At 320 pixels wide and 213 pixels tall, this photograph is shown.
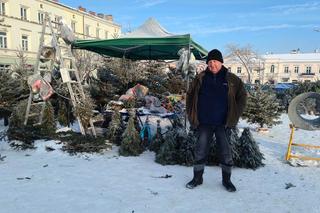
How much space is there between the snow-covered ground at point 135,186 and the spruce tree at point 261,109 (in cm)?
284

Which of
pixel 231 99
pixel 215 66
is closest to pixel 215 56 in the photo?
pixel 215 66

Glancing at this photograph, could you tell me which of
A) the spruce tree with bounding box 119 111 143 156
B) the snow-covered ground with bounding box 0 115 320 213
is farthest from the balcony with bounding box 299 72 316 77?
the spruce tree with bounding box 119 111 143 156

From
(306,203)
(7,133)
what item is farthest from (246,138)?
(7,133)

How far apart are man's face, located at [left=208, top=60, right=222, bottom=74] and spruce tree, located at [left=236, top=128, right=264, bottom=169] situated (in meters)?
1.55

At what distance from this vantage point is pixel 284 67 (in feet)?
195

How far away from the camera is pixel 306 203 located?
3.49m

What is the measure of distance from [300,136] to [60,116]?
6197mm

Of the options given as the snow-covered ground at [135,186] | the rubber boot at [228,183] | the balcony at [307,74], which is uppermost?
the balcony at [307,74]

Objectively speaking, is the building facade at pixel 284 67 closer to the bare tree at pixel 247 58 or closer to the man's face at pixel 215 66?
the bare tree at pixel 247 58

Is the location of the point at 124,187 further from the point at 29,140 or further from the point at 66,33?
the point at 66,33

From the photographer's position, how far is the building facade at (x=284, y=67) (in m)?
57.2

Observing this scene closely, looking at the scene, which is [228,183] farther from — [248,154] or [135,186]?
[135,186]

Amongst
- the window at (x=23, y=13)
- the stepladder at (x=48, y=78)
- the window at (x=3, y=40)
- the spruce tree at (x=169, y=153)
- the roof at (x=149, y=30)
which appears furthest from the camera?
the window at (x=23, y=13)

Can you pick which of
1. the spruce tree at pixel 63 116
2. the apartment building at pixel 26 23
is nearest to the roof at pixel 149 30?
the spruce tree at pixel 63 116
